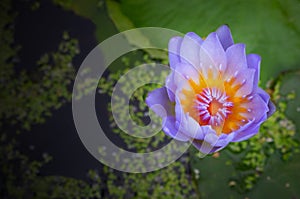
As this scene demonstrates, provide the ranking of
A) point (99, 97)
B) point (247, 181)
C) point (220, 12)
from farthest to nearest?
point (99, 97), point (247, 181), point (220, 12)

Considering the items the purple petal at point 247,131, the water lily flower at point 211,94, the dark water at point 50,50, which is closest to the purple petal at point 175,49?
the water lily flower at point 211,94

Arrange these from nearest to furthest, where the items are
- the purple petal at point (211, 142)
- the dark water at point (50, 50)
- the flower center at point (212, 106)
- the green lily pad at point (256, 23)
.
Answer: the purple petal at point (211, 142) → the flower center at point (212, 106) → the green lily pad at point (256, 23) → the dark water at point (50, 50)

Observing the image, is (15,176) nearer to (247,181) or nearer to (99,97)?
(99,97)

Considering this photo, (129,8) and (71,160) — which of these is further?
(71,160)

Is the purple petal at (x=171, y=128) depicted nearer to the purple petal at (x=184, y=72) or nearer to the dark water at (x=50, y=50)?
the purple petal at (x=184, y=72)

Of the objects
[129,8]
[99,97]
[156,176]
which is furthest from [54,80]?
[156,176]
